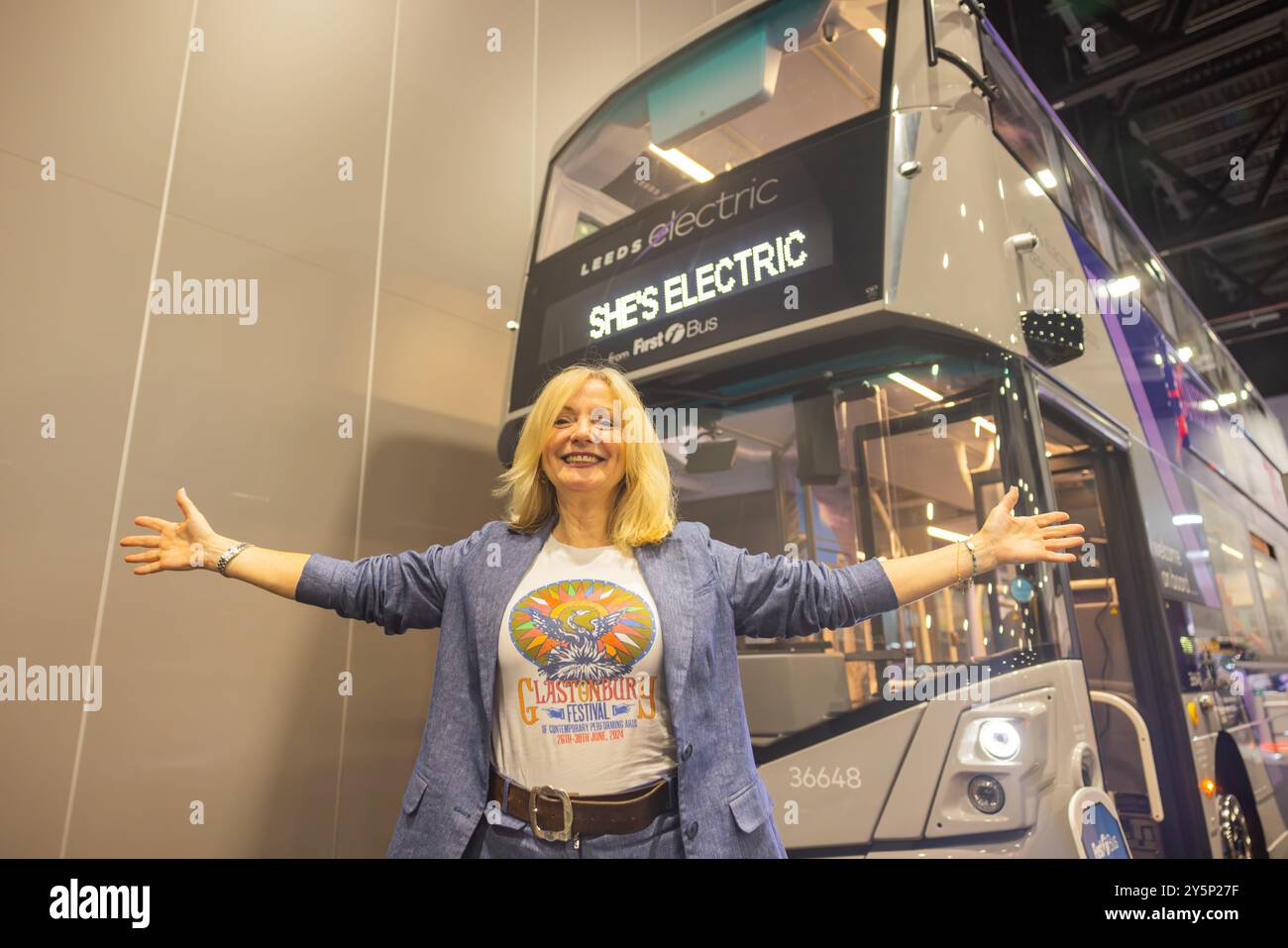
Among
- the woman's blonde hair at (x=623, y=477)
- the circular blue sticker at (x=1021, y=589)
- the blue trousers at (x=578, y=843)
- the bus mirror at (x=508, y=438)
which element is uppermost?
the bus mirror at (x=508, y=438)

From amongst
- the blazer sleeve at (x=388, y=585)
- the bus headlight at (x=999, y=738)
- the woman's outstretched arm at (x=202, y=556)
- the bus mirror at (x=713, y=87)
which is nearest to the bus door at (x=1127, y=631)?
the bus headlight at (x=999, y=738)

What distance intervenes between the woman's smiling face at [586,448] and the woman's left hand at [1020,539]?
749 millimetres

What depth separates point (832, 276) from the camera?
2.47 metres

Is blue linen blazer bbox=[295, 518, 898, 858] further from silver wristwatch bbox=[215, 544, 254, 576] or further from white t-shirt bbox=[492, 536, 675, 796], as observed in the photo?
silver wristwatch bbox=[215, 544, 254, 576]

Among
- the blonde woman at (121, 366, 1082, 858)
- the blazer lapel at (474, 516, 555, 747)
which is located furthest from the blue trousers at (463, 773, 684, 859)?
the blazer lapel at (474, 516, 555, 747)

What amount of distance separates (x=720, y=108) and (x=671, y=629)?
2478 mm

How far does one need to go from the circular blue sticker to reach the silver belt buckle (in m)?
Result: 1.54

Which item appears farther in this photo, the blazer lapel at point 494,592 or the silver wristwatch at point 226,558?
the silver wristwatch at point 226,558

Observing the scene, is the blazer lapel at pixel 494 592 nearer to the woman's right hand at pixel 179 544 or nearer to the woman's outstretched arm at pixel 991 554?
the woman's right hand at pixel 179 544

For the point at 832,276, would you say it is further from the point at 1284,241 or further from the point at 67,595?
the point at 1284,241

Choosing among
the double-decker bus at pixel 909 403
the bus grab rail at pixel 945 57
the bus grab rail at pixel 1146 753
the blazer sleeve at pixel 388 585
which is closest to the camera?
the blazer sleeve at pixel 388 585

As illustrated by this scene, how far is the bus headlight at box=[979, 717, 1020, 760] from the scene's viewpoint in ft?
6.95

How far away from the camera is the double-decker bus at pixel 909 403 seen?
2.24 metres

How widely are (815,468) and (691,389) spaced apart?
56 cm
